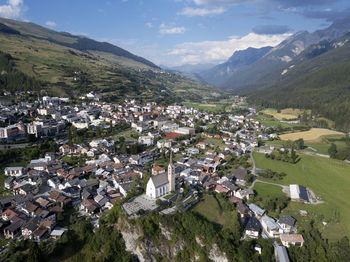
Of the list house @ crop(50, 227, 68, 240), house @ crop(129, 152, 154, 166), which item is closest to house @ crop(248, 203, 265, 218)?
house @ crop(50, 227, 68, 240)

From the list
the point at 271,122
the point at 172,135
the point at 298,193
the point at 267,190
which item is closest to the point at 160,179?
the point at 267,190

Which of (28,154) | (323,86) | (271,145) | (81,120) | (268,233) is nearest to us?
(268,233)

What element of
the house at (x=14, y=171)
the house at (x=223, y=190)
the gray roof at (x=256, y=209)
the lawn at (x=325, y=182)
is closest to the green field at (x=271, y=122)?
the lawn at (x=325, y=182)

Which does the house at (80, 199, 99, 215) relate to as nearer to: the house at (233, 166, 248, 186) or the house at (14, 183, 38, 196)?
the house at (14, 183, 38, 196)

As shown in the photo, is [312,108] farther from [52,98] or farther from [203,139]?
[52,98]

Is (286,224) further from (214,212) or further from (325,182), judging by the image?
(325,182)

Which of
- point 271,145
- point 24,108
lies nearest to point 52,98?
point 24,108
